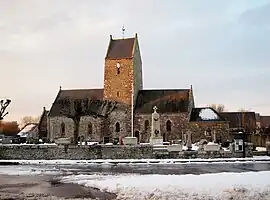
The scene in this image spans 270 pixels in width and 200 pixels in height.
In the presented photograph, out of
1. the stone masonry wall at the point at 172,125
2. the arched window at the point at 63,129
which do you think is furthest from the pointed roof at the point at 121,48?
the arched window at the point at 63,129

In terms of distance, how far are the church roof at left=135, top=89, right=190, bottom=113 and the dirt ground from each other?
4228 cm

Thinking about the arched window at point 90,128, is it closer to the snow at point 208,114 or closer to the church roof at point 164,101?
the church roof at point 164,101

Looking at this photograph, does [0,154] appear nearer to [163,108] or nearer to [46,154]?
[46,154]

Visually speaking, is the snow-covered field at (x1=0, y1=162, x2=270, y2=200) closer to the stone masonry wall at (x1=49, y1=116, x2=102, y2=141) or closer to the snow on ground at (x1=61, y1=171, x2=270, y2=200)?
the snow on ground at (x1=61, y1=171, x2=270, y2=200)

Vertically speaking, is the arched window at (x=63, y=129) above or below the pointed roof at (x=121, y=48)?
below

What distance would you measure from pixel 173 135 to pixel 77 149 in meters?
23.9

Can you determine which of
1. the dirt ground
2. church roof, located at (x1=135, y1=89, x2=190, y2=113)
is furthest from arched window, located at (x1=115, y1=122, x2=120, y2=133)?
the dirt ground

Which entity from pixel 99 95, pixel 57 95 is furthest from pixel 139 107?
pixel 57 95

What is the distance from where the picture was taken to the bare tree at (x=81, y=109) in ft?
141

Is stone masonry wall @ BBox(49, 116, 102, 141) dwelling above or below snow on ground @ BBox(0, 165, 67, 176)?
above

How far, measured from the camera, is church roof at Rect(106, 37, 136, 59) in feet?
205

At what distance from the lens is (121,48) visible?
63.7 meters

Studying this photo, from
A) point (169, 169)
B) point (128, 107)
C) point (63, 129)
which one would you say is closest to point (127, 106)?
point (128, 107)

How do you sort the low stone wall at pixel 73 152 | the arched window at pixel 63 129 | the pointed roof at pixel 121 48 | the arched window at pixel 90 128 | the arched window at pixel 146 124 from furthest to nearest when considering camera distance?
1. the arched window at pixel 63 129
2. the pointed roof at pixel 121 48
3. the arched window at pixel 90 128
4. the arched window at pixel 146 124
5. the low stone wall at pixel 73 152
